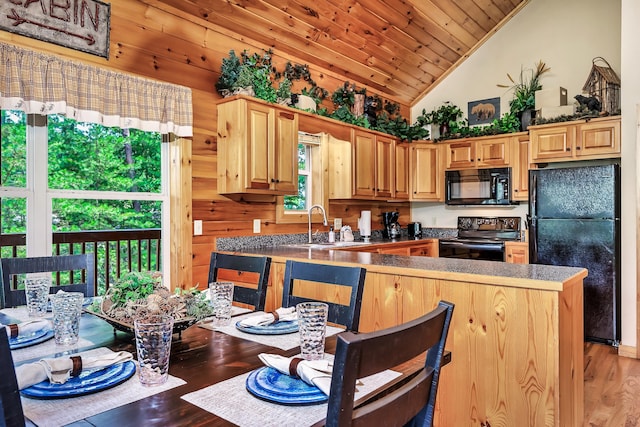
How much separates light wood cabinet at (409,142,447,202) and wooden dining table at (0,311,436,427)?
4.07 meters

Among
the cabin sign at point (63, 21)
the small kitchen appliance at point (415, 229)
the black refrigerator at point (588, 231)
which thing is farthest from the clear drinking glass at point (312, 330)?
the small kitchen appliance at point (415, 229)

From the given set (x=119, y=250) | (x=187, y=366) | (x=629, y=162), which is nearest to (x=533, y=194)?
(x=629, y=162)

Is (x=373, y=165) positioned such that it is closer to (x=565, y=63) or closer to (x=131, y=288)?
(x=565, y=63)

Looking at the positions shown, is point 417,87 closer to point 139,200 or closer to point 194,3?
point 194,3

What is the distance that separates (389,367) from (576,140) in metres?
4.25

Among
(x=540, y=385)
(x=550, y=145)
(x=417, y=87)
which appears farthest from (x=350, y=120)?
(x=540, y=385)

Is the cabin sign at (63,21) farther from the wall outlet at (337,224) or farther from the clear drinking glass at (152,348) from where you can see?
the wall outlet at (337,224)

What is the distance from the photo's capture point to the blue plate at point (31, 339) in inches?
52.0

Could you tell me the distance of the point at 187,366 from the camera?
1187mm

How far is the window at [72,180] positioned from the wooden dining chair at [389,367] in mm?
2497

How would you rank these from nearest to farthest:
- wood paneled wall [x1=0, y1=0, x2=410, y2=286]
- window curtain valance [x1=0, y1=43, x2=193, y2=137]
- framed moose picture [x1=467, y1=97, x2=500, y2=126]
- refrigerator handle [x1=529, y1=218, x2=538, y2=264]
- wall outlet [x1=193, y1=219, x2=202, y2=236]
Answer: window curtain valance [x1=0, y1=43, x2=193, y2=137] < wood paneled wall [x1=0, y1=0, x2=410, y2=286] < wall outlet [x1=193, y1=219, x2=202, y2=236] < refrigerator handle [x1=529, y1=218, x2=538, y2=264] < framed moose picture [x1=467, y1=97, x2=500, y2=126]

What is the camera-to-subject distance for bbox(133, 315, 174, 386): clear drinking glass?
1035 mm

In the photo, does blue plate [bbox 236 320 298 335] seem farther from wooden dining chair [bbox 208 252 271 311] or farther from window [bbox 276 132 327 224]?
window [bbox 276 132 327 224]

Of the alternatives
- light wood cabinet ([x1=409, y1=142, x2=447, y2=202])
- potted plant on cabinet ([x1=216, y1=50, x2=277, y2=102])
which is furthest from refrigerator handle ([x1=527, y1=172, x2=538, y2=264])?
potted plant on cabinet ([x1=216, y1=50, x2=277, y2=102])
